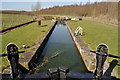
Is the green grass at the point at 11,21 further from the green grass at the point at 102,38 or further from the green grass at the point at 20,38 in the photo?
the green grass at the point at 102,38

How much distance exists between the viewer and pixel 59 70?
8.57ft

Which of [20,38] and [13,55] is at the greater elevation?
[20,38]

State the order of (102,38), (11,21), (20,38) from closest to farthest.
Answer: (20,38) → (102,38) → (11,21)


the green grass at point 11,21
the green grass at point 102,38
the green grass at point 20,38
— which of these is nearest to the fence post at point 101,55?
the green grass at point 102,38

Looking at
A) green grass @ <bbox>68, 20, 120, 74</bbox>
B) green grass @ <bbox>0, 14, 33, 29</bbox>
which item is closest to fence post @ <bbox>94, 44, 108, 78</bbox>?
green grass @ <bbox>68, 20, 120, 74</bbox>

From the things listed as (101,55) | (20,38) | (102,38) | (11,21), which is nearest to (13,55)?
(101,55)

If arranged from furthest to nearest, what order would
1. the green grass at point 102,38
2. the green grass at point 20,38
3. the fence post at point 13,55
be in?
the green grass at point 20,38 → the green grass at point 102,38 → the fence post at point 13,55

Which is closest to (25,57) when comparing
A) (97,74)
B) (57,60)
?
(57,60)

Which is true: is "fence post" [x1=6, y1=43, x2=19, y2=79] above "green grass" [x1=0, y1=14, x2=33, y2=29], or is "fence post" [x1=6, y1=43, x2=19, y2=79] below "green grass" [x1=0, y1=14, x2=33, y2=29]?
below

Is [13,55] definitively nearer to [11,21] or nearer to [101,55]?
[101,55]

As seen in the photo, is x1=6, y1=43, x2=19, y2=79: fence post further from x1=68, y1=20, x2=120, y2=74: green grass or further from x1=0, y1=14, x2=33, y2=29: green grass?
x1=0, y1=14, x2=33, y2=29: green grass

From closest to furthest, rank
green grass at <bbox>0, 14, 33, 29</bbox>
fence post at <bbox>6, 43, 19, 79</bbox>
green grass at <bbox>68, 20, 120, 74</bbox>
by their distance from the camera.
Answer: fence post at <bbox>6, 43, 19, 79</bbox>
green grass at <bbox>68, 20, 120, 74</bbox>
green grass at <bbox>0, 14, 33, 29</bbox>

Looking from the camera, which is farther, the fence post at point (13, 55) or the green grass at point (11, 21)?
the green grass at point (11, 21)

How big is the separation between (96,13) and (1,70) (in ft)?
118
